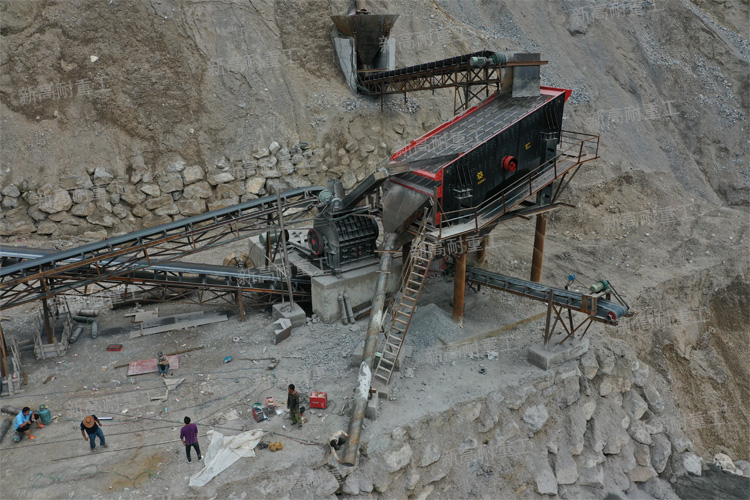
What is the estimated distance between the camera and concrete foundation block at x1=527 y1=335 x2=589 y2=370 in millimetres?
15305

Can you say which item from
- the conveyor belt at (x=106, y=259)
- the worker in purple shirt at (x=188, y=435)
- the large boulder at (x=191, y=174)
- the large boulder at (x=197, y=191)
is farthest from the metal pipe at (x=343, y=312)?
the large boulder at (x=191, y=174)

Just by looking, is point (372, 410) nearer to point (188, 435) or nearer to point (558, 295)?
point (188, 435)

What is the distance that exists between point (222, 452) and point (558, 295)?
9323 millimetres

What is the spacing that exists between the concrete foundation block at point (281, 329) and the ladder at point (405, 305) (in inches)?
125

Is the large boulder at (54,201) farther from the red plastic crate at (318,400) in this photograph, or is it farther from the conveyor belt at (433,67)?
the red plastic crate at (318,400)

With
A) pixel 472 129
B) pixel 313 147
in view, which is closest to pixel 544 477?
pixel 472 129

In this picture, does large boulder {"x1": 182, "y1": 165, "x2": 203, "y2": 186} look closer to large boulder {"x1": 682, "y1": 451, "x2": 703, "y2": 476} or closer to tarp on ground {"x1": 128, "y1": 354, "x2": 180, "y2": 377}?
tarp on ground {"x1": 128, "y1": 354, "x2": 180, "y2": 377}

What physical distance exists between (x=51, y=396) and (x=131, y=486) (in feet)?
14.9

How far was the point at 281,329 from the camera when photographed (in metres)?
16.5

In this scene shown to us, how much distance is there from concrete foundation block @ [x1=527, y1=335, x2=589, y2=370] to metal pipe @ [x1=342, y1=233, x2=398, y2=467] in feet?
14.4

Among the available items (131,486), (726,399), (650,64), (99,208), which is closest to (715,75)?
(650,64)

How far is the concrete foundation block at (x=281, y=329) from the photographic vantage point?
16312 mm

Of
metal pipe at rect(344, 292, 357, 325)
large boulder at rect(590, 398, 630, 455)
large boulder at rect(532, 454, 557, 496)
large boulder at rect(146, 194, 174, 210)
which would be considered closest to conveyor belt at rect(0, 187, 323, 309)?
metal pipe at rect(344, 292, 357, 325)

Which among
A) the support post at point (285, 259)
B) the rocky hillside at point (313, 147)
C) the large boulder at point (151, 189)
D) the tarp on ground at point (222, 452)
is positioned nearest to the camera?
the tarp on ground at point (222, 452)
